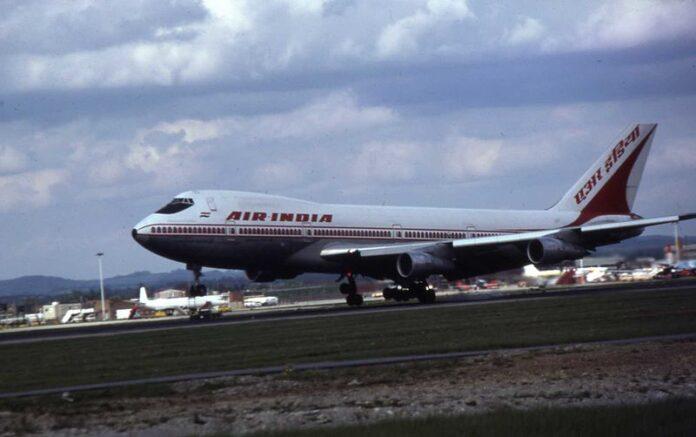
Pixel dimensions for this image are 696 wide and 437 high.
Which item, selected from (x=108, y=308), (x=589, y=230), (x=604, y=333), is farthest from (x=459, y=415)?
(x=108, y=308)

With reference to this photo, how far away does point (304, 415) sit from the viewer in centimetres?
1950

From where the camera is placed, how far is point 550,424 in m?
17.0

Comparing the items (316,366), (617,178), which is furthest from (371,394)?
(617,178)

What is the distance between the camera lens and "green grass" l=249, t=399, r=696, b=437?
53.6 ft

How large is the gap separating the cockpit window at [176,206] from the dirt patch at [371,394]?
96.2 feet

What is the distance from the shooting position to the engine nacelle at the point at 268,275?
58031 mm

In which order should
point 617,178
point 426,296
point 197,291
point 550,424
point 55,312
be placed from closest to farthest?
point 550,424 < point 197,291 < point 426,296 < point 617,178 < point 55,312

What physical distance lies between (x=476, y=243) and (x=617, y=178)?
14.8 metres

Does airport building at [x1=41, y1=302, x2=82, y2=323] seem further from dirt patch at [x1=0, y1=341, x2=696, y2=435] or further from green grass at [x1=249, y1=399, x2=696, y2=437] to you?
green grass at [x1=249, y1=399, x2=696, y2=437]

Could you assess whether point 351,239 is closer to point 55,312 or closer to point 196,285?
point 196,285

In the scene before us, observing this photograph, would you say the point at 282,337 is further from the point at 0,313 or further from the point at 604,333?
the point at 0,313

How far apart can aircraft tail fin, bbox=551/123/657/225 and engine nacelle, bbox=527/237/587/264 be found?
11123mm

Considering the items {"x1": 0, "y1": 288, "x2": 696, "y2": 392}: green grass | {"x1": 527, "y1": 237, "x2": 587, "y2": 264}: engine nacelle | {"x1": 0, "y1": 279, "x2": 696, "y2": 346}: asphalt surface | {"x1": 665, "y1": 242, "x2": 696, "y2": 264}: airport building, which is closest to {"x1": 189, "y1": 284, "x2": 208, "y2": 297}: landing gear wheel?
{"x1": 0, "y1": 279, "x2": 696, "y2": 346}: asphalt surface

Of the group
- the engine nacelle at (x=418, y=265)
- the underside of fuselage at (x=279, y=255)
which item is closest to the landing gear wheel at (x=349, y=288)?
the underside of fuselage at (x=279, y=255)
